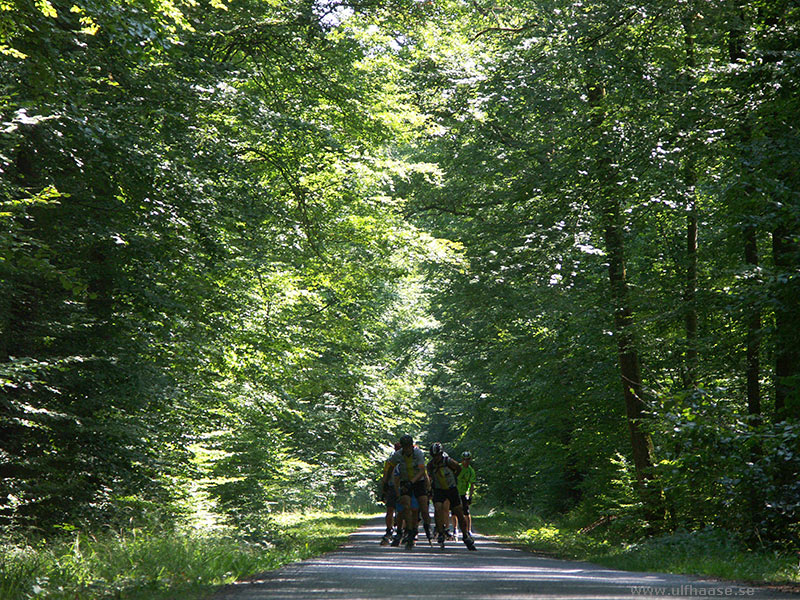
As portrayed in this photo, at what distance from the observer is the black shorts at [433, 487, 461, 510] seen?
588 inches

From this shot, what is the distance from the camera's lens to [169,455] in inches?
581

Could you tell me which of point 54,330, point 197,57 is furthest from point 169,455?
point 197,57

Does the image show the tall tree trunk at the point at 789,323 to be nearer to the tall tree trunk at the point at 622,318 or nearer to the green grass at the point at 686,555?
the green grass at the point at 686,555

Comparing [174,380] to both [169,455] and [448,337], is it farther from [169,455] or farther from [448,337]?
[448,337]

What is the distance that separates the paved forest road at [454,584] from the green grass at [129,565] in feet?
1.43

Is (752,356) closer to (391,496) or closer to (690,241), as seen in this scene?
(690,241)

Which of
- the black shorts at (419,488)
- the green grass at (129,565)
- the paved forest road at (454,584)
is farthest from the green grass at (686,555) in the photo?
the green grass at (129,565)

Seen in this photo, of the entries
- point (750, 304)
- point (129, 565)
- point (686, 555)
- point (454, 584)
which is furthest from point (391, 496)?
point (750, 304)

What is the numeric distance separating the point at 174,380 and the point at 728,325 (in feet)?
34.2

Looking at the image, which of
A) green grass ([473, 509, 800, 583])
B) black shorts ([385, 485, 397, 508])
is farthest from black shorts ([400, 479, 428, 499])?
green grass ([473, 509, 800, 583])

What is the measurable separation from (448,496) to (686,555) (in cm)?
455

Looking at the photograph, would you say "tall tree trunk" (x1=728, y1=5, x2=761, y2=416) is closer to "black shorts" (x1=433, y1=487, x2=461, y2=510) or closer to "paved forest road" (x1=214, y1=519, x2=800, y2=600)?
"paved forest road" (x1=214, y1=519, x2=800, y2=600)

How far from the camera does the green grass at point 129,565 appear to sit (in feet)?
24.8

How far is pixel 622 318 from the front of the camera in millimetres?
16953
